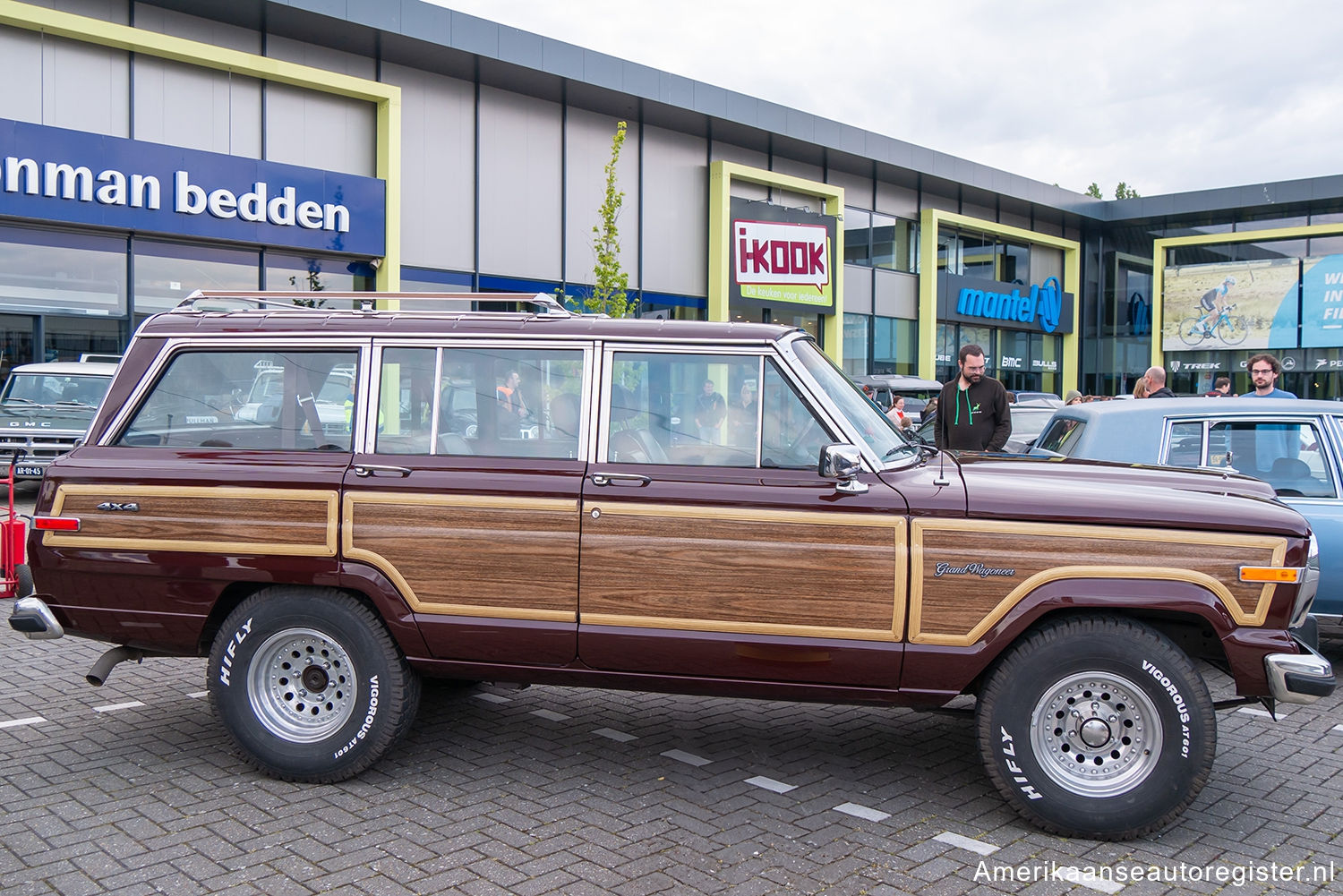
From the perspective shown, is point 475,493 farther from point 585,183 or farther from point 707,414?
point 585,183

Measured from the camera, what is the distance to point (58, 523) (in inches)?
186

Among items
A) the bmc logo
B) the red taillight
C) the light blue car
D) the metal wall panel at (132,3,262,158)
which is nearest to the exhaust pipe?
the red taillight

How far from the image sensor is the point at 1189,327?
1412 inches

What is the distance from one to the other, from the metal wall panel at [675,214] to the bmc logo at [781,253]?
942 mm

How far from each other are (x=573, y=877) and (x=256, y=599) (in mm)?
2000

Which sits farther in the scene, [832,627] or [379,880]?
[832,627]

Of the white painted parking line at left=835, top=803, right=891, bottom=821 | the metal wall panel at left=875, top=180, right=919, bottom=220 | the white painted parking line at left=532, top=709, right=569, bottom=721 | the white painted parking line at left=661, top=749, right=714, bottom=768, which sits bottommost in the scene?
the white painted parking line at left=835, top=803, right=891, bottom=821

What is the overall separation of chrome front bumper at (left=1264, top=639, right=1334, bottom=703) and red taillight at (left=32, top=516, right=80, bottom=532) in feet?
16.7

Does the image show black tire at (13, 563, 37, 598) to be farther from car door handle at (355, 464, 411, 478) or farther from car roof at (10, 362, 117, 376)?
car roof at (10, 362, 117, 376)

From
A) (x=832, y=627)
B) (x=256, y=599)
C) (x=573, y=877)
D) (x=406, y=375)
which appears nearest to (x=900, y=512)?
(x=832, y=627)

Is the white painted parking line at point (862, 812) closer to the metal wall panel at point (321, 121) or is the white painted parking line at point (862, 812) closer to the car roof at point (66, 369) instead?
the car roof at point (66, 369)

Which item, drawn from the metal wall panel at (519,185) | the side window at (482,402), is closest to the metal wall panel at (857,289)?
the metal wall panel at (519,185)

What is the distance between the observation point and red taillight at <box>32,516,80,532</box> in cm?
472

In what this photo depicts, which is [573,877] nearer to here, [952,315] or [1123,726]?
[1123,726]
